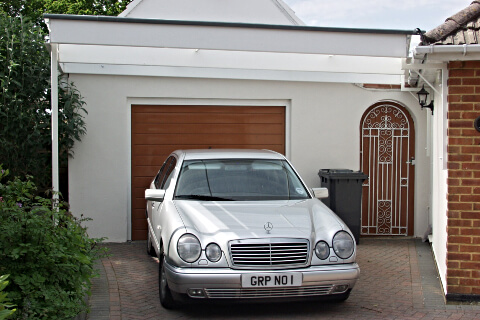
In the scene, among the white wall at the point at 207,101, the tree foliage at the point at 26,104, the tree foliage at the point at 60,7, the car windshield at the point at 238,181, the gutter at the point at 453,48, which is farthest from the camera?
the tree foliage at the point at 60,7

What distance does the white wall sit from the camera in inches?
383

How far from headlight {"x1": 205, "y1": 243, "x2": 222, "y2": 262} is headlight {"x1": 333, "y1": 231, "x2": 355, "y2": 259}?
113 centimetres

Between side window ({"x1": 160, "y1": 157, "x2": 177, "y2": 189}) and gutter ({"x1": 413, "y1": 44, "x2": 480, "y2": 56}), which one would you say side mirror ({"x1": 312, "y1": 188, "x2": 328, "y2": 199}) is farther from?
gutter ({"x1": 413, "y1": 44, "x2": 480, "y2": 56})

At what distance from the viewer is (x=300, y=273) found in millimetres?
5492

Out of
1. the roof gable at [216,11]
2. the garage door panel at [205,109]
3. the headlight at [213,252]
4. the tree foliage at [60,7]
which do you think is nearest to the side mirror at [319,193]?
the headlight at [213,252]

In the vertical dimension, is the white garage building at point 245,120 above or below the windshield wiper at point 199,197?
above

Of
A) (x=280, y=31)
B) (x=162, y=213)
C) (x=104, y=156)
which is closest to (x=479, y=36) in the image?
(x=280, y=31)

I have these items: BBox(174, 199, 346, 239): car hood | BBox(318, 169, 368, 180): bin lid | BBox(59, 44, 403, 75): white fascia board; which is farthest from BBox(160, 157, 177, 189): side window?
BBox(318, 169, 368, 180): bin lid

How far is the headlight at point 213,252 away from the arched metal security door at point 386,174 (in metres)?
5.32

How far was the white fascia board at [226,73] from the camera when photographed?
31.5 ft

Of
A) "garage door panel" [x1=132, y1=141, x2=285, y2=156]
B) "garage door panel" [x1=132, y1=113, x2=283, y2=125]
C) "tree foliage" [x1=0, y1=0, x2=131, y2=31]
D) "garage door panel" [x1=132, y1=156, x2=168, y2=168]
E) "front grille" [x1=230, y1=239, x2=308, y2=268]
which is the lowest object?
"front grille" [x1=230, y1=239, x2=308, y2=268]

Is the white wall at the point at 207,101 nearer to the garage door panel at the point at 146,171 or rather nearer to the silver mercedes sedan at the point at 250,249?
the garage door panel at the point at 146,171

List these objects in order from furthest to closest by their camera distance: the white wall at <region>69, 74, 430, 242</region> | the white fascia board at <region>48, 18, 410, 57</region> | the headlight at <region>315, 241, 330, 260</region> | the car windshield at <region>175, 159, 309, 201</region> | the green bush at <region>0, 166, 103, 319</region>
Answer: the white wall at <region>69, 74, 430, 242</region> → the white fascia board at <region>48, 18, 410, 57</region> → the car windshield at <region>175, 159, 309, 201</region> → the headlight at <region>315, 241, 330, 260</region> → the green bush at <region>0, 166, 103, 319</region>

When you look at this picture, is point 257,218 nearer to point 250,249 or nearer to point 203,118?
point 250,249
